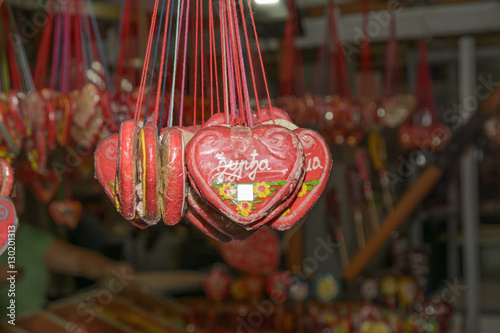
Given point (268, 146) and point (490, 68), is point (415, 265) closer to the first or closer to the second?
point (490, 68)

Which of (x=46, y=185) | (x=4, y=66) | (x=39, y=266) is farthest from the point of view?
(x=39, y=266)

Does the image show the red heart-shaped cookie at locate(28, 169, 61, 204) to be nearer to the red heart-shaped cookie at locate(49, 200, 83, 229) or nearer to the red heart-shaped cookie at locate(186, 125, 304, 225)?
the red heart-shaped cookie at locate(49, 200, 83, 229)

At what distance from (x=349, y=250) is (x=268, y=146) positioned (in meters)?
2.87

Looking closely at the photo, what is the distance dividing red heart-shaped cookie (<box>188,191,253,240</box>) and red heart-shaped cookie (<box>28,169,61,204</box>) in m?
1.17

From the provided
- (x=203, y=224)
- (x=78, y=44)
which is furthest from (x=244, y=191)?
(x=78, y=44)

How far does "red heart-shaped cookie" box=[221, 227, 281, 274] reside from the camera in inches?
102

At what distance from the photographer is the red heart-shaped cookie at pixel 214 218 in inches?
32.1

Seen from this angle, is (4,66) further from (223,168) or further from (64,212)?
(223,168)

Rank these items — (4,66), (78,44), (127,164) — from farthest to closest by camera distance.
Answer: (78,44) → (4,66) → (127,164)

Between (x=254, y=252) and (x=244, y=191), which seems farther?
(x=254, y=252)

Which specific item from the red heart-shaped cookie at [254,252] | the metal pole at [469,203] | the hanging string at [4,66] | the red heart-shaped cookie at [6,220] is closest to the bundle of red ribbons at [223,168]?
the red heart-shaped cookie at [6,220]

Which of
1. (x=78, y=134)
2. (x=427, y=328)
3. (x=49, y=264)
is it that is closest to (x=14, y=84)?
(x=78, y=134)

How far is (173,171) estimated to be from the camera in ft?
2.40

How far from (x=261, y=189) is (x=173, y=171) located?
111 millimetres
